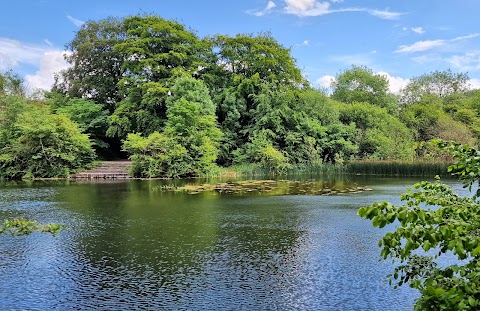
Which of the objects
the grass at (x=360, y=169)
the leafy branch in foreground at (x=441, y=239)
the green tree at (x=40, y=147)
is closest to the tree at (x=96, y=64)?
the green tree at (x=40, y=147)

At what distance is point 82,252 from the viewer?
7.98 m

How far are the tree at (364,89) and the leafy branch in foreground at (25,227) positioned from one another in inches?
1458

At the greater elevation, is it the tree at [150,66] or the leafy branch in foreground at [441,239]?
the tree at [150,66]

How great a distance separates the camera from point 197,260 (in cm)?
732

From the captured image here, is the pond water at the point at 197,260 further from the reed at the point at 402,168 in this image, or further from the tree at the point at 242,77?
the tree at the point at 242,77

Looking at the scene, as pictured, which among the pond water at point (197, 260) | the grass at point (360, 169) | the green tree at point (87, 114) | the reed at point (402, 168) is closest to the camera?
the pond water at point (197, 260)

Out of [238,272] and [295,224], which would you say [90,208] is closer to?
[295,224]

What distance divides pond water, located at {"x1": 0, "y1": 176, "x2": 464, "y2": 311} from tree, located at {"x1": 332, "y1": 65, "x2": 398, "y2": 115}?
3167 cm

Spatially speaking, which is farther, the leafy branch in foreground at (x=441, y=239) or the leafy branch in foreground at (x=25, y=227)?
the leafy branch in foreground at (x=25, y=227)

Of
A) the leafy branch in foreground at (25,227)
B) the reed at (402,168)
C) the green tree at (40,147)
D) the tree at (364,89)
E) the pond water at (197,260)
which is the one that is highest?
the tree at (364,89)

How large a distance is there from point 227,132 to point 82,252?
24229 millimetres

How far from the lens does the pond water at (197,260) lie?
217 inches

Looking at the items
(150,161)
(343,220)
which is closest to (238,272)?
(343,220)

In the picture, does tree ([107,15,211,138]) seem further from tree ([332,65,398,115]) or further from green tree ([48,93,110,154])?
tree ([332,65,398,115])
